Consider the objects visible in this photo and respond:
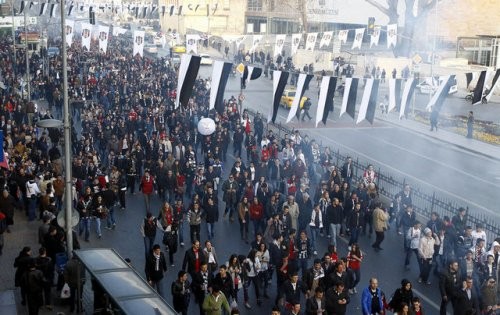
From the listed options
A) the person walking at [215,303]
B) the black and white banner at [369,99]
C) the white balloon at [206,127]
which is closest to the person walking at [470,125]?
the black and white banner at [369,99]

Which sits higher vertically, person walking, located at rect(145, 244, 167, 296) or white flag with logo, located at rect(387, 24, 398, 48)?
white flag with logo, located at rect(387, 24, 398, 48)

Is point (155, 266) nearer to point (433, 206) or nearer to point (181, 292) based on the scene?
point (181, 292)

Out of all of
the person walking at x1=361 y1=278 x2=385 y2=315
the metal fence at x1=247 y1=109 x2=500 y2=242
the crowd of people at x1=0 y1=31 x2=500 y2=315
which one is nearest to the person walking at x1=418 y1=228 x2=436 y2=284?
the crowd of people at x1=0 y1=31 x2=500 y2=315

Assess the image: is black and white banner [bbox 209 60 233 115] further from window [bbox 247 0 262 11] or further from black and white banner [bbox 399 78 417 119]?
window [bbox 247 0 262 11]

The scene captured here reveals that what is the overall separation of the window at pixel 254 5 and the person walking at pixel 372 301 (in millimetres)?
79565

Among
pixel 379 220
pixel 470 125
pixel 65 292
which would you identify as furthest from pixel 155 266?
pixel 470 125

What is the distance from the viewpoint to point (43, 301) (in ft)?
41.5

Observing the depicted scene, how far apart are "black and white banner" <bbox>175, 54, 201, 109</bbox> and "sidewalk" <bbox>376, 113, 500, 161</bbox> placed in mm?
14148

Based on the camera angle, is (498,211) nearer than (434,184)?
Yes

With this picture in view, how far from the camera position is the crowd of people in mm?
11766

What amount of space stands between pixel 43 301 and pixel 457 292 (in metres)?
7.16

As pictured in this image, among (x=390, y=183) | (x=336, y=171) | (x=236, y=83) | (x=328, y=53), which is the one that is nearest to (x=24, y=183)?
Answer: (x=336, y=171)

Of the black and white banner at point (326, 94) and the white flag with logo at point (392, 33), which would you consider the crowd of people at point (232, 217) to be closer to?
the black and white banner at point (326, 94)

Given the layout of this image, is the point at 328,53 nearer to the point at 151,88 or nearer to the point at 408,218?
the point at 151,88
